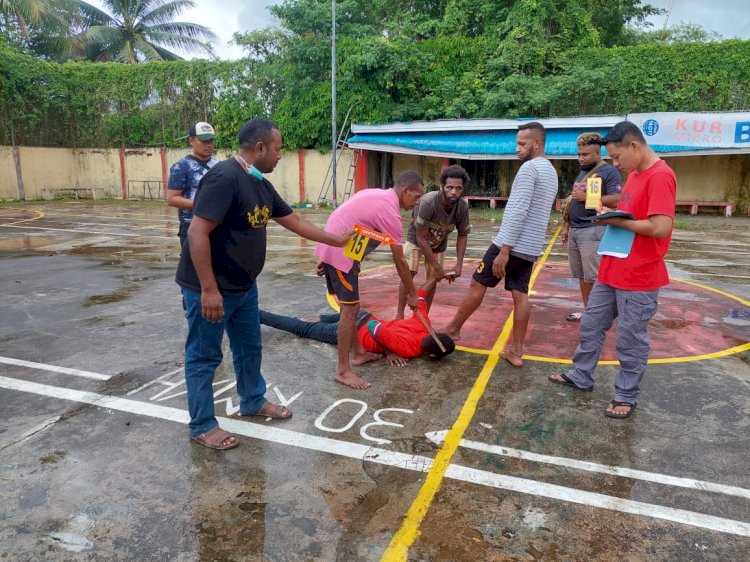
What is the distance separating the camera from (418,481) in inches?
114

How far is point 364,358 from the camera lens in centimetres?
462

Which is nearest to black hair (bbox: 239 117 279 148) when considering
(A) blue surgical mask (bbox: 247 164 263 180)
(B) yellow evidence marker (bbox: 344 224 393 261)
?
(A) blue surgical mask (bbox: 247 164 263 180)

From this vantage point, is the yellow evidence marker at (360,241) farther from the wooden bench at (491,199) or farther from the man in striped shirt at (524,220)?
the wooden bench at (491,199)

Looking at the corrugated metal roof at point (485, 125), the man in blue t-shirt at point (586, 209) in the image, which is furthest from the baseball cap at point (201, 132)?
the corrugated metal roof at point (485, 125)

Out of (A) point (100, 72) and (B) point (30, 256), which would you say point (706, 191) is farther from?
(A) point (100, 72)

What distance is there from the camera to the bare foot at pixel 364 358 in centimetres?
459

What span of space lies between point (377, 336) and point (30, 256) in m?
8.24

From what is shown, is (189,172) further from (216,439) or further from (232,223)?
(216,439)

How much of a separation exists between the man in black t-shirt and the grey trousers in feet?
7.77

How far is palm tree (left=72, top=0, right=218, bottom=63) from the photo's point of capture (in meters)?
27.8

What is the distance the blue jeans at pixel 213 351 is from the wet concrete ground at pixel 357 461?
20 centimetres

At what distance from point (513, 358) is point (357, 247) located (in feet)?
5.53

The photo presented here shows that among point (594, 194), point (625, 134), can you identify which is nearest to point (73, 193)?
point (594, 194)

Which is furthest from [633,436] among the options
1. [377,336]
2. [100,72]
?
[100,72]
